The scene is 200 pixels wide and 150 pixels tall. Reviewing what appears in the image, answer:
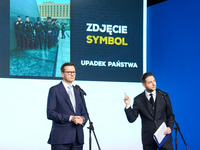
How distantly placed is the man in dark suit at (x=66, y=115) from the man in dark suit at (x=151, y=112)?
1.84ft

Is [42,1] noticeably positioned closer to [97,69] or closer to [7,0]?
[7,0]

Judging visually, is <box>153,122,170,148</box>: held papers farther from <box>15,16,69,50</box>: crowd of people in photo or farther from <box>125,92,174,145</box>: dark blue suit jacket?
<box>15,16,69,50</box>: crowd of people in photo

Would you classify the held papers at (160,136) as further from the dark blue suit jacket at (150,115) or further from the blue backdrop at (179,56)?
the blue backdrop at (179,56)

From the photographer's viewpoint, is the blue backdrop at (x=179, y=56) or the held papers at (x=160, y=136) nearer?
the held papers at (x=160, y=136)

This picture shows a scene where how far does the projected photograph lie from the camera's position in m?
5.36

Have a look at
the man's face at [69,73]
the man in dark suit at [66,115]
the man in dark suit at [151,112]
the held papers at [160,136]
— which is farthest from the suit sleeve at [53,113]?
the held papers at [160,136]

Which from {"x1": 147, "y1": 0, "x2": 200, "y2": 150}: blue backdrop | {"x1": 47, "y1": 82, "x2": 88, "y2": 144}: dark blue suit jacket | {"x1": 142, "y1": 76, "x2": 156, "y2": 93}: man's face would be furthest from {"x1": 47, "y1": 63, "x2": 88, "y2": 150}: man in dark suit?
{"x1": 147, "y1": 0, "x2": 200, "y2": 150}: blue backdrop

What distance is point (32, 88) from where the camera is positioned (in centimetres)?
540

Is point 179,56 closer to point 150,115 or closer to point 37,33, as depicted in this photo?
point 37,33

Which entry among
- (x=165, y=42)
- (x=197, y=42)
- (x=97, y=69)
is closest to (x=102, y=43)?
(x=97, y=69)

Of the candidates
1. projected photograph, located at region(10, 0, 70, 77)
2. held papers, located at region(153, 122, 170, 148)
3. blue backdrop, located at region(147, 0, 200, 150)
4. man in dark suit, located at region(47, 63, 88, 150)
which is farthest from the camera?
blue backdrop, located at region(147, 0, 200, 150)

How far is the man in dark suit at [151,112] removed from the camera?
3.26 meters

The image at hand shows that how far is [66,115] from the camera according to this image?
10.5 ft

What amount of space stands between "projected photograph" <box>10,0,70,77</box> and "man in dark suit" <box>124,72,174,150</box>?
→ 254 cm
